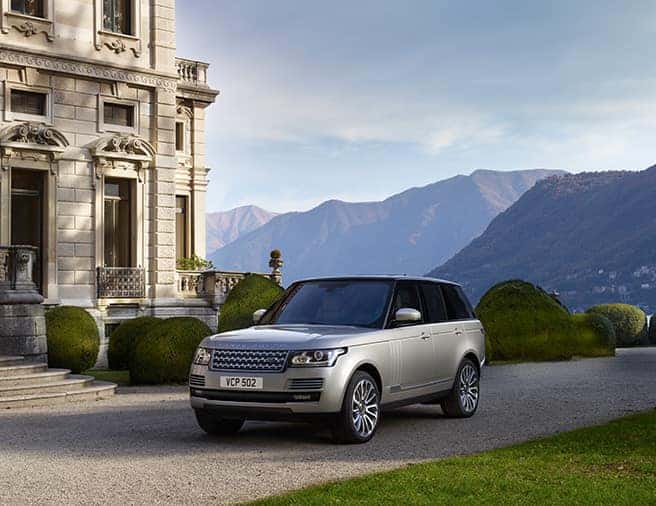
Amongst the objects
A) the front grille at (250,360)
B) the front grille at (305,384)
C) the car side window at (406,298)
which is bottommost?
the front grille at (305,384)

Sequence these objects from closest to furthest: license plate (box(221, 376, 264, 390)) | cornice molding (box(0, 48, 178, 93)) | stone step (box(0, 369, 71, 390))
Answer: license plate (box(221, 376, 264, 390)) → stone step (box(0, 369, 71, 390)) → cornice molding (box(0, 48, 178, 93))

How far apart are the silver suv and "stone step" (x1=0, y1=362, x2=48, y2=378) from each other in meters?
5.70

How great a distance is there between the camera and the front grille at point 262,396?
31.9ft

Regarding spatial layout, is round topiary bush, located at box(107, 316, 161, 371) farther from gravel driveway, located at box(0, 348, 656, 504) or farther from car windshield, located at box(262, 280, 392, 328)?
car windshield, located at box(262, 280, 392, 328)

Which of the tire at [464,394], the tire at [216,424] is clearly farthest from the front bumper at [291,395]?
Result: the tire at [464,394]

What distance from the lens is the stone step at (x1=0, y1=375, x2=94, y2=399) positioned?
14688 millimetres

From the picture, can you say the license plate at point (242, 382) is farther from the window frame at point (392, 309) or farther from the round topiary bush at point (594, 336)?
the round topiary bush at point (594, 336)

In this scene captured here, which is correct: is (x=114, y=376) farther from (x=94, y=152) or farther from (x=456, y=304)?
(x=456, y=304)

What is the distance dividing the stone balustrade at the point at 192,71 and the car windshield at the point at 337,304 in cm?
2839

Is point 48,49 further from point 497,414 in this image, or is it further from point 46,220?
point 497,414

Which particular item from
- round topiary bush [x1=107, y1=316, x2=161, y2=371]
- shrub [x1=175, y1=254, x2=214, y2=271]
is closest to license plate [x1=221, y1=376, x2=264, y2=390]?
round topiary bush [x1=107, y1=316, x2=161, y2=371]

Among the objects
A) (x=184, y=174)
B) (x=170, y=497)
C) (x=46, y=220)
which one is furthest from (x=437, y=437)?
(x=184, y=174)

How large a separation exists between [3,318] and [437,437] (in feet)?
29.4

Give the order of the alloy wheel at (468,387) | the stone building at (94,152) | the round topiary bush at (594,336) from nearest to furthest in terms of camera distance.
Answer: the alloy wheel at (468,387)
the stone building at (94,152)
the round topiary bush at (594,336)
